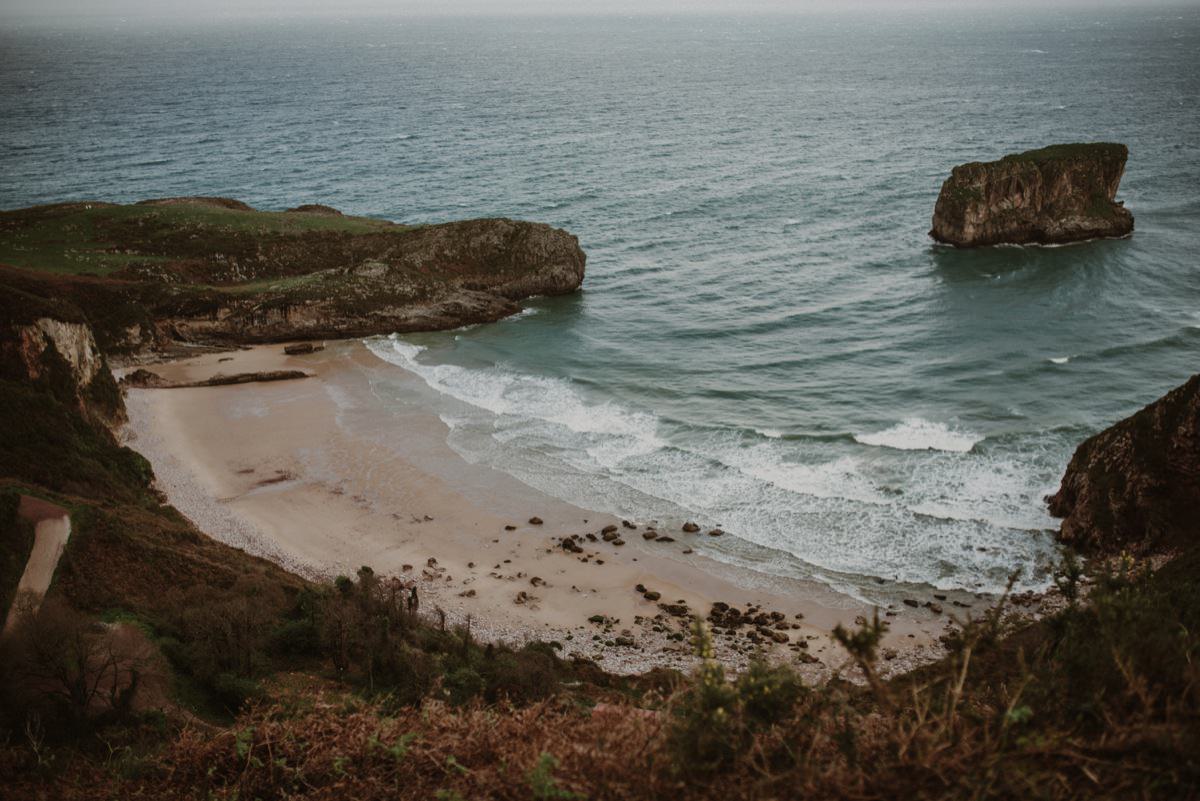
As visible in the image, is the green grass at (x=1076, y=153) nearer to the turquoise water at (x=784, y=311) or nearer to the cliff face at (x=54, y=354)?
the turquoise water at (x=784, y=311)

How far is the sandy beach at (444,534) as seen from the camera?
85.9 ft

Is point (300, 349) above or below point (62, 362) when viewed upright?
below

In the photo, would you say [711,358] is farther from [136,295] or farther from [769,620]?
[136,295]

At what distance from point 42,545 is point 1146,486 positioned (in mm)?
34336

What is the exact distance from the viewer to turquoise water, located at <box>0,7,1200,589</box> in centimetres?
3416

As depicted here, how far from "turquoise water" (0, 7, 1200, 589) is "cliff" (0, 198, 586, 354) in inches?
118

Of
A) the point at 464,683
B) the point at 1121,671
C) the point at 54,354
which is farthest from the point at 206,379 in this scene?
the point at 1121,671

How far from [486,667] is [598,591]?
26.8 ft

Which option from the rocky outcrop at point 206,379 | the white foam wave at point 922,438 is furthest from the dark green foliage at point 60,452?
the white foam wave at point 922,438

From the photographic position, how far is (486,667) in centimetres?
2094

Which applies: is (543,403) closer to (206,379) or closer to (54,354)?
(206,379)

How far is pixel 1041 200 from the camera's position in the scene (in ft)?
219

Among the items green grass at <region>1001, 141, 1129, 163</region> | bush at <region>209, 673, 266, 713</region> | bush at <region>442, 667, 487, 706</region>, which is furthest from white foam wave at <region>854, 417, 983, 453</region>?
green grass at <region>1001, 141, 1129, 163</region>

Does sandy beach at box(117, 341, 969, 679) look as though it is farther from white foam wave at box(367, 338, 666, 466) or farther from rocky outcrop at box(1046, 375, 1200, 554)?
rocky outcrop at box(1046, 375, 1200, 554)
